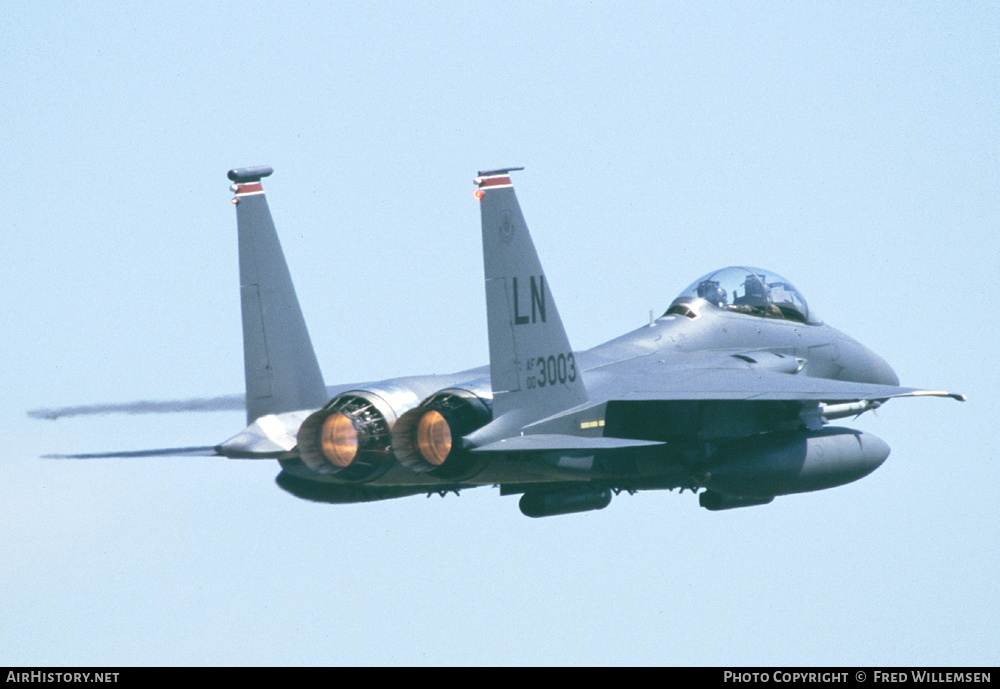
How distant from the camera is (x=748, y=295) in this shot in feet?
88.0

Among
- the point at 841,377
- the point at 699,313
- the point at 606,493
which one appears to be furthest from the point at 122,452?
the point at 841,377

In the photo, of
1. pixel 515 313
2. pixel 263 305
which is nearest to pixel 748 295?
pixel 515 313

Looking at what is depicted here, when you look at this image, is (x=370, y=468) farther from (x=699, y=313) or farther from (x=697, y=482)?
(x=699, y=313)

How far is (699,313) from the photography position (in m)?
26.1

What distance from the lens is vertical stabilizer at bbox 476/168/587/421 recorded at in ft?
67.7

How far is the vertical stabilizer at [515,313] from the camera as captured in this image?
20641 millimetres

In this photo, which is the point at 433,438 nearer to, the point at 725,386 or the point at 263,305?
the point at 263,305

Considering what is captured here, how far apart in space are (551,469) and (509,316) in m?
2.57

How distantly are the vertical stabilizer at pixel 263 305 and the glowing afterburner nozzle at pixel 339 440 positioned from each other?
0.64 meters

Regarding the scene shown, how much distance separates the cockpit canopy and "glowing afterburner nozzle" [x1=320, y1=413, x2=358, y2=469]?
6.71m

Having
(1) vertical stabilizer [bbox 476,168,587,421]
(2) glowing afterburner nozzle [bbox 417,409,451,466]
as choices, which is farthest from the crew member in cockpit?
(2) glowing afterburner nozzle [bbox 417,409,451,466]

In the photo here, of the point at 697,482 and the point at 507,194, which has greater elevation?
the point at 507,194

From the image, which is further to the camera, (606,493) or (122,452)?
(606,493)

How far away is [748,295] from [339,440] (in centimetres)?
805
